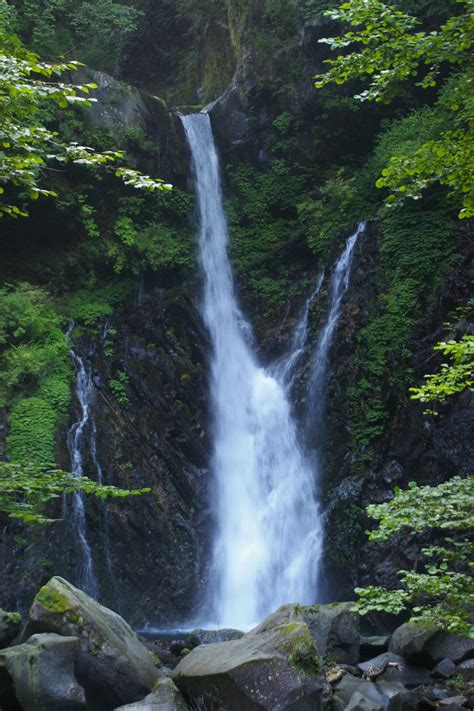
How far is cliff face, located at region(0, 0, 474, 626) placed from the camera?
11031 millimetres

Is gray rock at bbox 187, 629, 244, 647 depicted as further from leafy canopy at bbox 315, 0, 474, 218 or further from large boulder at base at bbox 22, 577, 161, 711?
leafy canopy at bbox 315, 0, 474, 218

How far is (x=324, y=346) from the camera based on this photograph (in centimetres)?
1346

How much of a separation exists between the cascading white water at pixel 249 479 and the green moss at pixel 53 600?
5.42 meters

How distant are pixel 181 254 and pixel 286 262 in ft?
9.24

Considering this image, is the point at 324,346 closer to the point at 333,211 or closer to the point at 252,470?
the point at 252,470

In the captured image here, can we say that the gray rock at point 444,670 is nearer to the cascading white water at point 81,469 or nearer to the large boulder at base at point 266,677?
the large boulder at base at point 266,677

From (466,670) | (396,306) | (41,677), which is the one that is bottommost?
(466,670)

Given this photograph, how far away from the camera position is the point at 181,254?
50.4ft

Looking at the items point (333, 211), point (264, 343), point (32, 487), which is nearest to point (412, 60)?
point (32, 487)

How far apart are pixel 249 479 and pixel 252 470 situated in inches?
8.2

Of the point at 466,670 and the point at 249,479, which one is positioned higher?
the point at 249,479

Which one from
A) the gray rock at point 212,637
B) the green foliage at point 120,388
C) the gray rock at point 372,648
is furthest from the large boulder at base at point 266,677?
the green foliage at point 120,388

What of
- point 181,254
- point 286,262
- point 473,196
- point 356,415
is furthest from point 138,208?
point 473,196

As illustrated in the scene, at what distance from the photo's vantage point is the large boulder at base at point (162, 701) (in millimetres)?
5426
